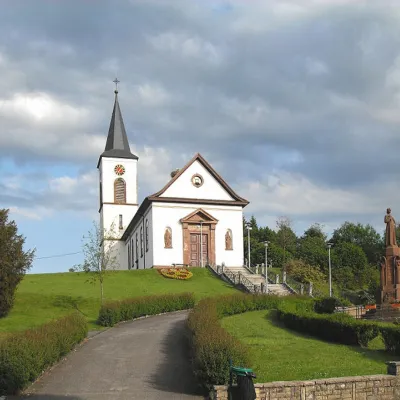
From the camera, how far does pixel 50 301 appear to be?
33.2 metres

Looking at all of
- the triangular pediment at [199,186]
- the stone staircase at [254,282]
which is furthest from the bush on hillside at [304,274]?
the triangular pediment at [199,186]

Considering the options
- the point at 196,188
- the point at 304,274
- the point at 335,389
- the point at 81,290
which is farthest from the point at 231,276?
the point at 335,389

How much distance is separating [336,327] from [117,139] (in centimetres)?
5550

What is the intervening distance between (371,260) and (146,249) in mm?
44886

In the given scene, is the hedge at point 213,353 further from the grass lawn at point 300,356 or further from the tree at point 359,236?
the tree at point 359,236

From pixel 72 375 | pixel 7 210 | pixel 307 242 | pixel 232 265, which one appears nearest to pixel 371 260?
pixel 307 242

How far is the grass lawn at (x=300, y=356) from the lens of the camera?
15.2 m

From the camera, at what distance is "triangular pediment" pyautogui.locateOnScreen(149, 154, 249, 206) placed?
51812 millimetres

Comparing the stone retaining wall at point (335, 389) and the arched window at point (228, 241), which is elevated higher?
the arched window at point (228, 241)

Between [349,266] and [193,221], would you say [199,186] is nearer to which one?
[193,221]

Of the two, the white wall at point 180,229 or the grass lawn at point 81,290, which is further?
the white wall at point 180,229

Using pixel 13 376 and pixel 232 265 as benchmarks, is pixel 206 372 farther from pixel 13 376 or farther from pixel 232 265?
pixel 232 265

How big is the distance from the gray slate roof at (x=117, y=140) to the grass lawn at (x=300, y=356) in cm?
4867

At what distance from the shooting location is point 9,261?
28297 millimetres
